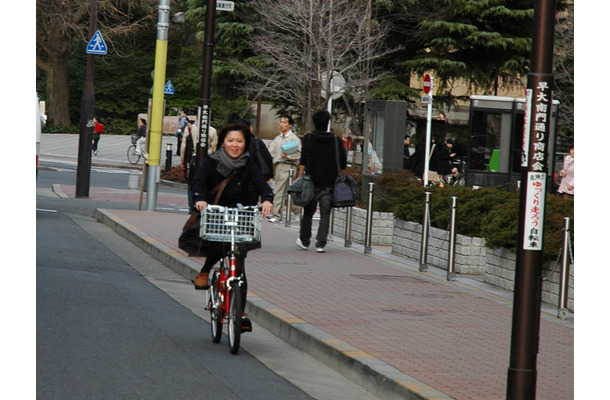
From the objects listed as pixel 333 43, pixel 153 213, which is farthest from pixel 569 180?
pixel 333 43

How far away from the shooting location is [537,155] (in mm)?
6137

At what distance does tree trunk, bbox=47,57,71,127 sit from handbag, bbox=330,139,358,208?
43.5 metres

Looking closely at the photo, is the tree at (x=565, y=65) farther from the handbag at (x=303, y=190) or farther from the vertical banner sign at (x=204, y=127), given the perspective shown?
the handbag at (x=303, y=190)

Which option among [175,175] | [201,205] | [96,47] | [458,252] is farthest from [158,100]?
[175,175]

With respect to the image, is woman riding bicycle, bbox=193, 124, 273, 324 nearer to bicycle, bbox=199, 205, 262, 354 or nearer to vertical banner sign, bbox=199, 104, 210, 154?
bicycle, bbox=199, 205, 262, 354

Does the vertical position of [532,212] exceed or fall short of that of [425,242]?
it exceeds it

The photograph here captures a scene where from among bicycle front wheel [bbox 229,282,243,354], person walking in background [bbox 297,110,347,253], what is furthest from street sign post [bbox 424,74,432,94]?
bicycle front wheel [bbox 229,282,243,354]

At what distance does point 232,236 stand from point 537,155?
2.82 m

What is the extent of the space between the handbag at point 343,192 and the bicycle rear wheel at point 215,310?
5.98m

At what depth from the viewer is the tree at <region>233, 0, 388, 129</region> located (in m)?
34.9

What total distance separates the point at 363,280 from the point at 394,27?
27.2 metres

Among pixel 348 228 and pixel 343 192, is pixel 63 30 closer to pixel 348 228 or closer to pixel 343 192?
pixel 348 228

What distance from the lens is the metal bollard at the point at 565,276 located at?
10195 millimetres

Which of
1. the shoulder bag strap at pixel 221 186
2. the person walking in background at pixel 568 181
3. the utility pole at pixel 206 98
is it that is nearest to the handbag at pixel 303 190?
the utility pole at pixel 206 98
